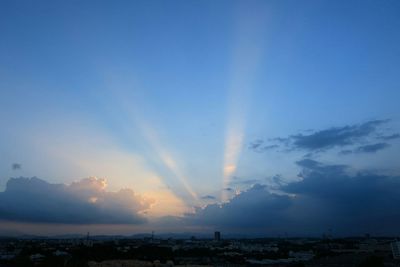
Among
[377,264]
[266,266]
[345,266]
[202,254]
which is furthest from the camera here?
[202,254]

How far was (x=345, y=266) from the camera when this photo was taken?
6366cm

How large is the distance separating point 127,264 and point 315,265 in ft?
105

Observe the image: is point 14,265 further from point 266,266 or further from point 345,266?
point 345,266

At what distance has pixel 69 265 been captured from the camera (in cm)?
5266

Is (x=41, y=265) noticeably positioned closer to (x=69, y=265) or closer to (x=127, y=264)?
(x=69, y=265)

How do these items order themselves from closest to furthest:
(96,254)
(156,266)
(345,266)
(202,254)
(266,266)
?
(345,266), (156,266), (266,266), (96,254), (202,254)

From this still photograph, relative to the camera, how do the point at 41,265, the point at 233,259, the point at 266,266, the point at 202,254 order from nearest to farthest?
the point at 41,265, the point at 266,266, the point at 233,259, the point at 202,254

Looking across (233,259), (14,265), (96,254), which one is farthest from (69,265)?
(233,259)

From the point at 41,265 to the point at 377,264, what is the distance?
45.1 m

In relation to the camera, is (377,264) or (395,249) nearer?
(377,264)

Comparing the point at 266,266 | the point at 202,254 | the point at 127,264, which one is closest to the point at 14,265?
the point at 127,264

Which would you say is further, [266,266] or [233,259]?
[233,259]

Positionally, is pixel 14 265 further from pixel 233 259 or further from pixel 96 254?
pixel 233 259

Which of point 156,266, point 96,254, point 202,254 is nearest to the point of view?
point 156,266
